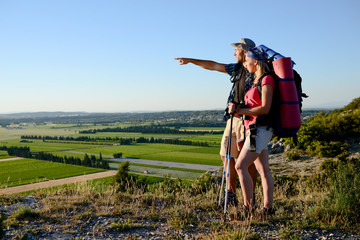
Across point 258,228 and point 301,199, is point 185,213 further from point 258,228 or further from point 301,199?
point 301,199

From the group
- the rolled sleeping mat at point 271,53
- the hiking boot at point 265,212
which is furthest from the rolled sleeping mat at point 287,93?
the hiking boot at point 265,212

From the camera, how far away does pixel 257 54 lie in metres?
Answer: 3.98

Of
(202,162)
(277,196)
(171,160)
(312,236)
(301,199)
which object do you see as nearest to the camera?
(312,236)

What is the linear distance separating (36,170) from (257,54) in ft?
180

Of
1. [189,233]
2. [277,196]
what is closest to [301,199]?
[277,196]

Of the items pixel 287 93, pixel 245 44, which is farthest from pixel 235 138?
pixel 245 44

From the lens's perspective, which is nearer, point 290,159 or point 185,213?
point 185,213

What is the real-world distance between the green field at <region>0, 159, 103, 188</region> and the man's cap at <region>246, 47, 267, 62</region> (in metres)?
43.6

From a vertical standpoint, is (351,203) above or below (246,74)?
below

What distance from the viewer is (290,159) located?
10406 millimetres

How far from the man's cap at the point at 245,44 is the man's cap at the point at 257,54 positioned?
32cm

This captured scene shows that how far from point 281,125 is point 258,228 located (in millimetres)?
1481

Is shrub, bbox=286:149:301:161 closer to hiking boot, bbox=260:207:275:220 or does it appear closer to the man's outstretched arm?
hiking boot, bbox=260:207:275:220

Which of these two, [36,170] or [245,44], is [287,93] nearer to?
[245,44]
